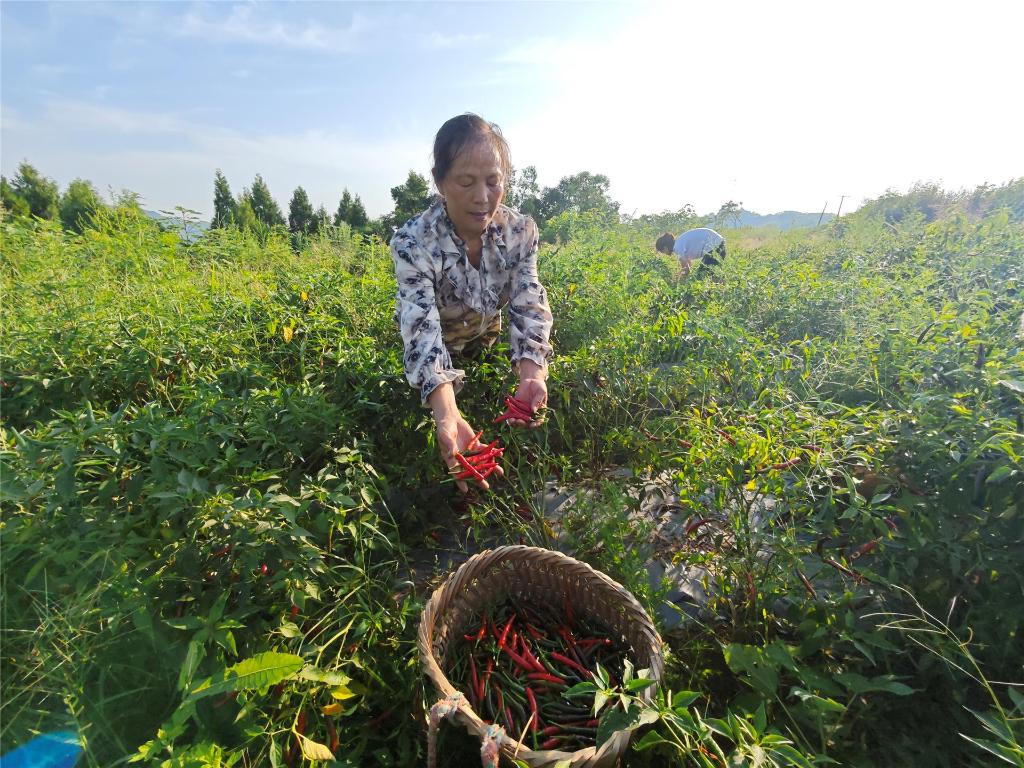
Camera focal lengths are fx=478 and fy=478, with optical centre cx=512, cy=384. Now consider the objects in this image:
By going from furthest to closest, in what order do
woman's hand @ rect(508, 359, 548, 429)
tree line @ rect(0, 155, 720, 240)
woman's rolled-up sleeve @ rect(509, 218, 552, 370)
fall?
tree line @ rect(0, 155, 720, 240)
woman's rolled-up sleeve @ rect(509, 218, 552, 370)
woman's hand @ rect(508, 359, 548, 429)

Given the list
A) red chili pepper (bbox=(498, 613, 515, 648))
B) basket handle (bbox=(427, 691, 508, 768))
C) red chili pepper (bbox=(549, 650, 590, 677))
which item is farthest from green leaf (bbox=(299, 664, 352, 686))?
red chili pepper (bbox=(549, 650, 590, 677))

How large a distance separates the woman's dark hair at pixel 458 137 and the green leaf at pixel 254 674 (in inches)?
63.6

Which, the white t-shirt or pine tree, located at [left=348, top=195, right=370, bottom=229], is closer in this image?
the white t-shirt

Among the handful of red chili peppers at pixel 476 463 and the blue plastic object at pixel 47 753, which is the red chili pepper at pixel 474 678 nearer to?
the handful of red chili peppers at pixel 476 463

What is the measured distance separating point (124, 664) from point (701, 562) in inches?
56.1

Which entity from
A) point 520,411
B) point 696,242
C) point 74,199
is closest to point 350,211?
point 74,199

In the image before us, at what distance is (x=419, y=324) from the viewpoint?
1748 millimetres

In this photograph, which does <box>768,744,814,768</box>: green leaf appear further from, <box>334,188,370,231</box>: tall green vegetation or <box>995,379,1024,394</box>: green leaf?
<box>334,188,370,231</box>: tall green vegetation

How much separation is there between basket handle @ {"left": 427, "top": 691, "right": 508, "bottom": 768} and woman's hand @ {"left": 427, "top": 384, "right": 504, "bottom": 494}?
1.88 ft

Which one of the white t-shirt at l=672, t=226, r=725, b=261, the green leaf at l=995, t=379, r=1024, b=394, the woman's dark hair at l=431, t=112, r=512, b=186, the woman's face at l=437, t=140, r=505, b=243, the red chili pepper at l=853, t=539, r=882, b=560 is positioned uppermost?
the woman's dark hair at l=431, t=112, r=512, b=186

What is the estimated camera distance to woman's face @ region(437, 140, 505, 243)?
1750mm

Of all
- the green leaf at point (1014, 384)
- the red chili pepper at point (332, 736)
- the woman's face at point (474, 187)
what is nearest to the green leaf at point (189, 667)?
the red chili pepper at point (332, 736)

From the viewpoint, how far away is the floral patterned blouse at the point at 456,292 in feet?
5.64

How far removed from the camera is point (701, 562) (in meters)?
1.39
